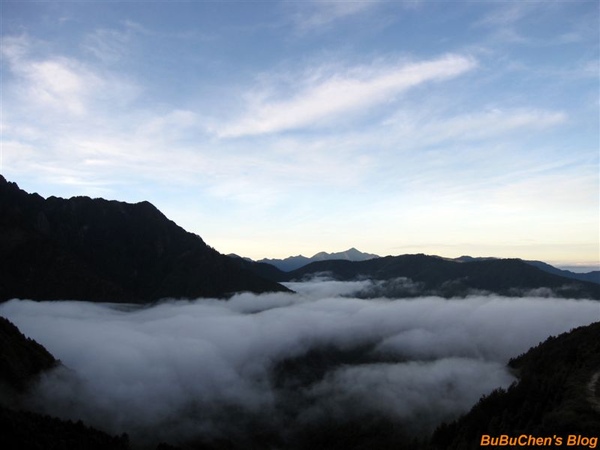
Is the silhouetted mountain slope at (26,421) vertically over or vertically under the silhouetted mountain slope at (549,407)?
under

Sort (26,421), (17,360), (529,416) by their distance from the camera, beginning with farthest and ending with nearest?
(17,360), (26,421), (529,416)

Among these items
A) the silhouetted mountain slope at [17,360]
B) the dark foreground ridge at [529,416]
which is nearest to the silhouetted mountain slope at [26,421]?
the silhouetted mountain slope at [17,360]

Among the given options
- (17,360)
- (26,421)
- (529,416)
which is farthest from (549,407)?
(17,360)

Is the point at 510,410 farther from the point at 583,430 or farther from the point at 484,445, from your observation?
the point at 583,430

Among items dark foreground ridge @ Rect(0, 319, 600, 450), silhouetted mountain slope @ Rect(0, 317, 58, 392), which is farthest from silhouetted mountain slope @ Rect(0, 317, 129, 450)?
dark foreground ridge @ Rect(0, 319, 600, 450)

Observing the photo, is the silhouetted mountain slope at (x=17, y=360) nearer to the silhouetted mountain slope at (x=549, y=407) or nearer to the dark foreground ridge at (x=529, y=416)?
the dark foreground ridge at (x=529, y=416)

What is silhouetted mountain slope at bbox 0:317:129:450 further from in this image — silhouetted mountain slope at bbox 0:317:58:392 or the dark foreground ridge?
the dark foreground ridge

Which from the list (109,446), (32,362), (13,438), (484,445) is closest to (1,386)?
(32,362)

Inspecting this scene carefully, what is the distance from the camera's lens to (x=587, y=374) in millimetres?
95000

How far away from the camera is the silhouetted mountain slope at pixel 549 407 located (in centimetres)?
6711

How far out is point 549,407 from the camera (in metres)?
82.1

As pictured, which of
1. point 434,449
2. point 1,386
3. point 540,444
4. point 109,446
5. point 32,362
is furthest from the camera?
point 32,362

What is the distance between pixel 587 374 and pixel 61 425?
427ft

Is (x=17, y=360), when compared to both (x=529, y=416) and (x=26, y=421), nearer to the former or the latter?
(x=26, y=421)
